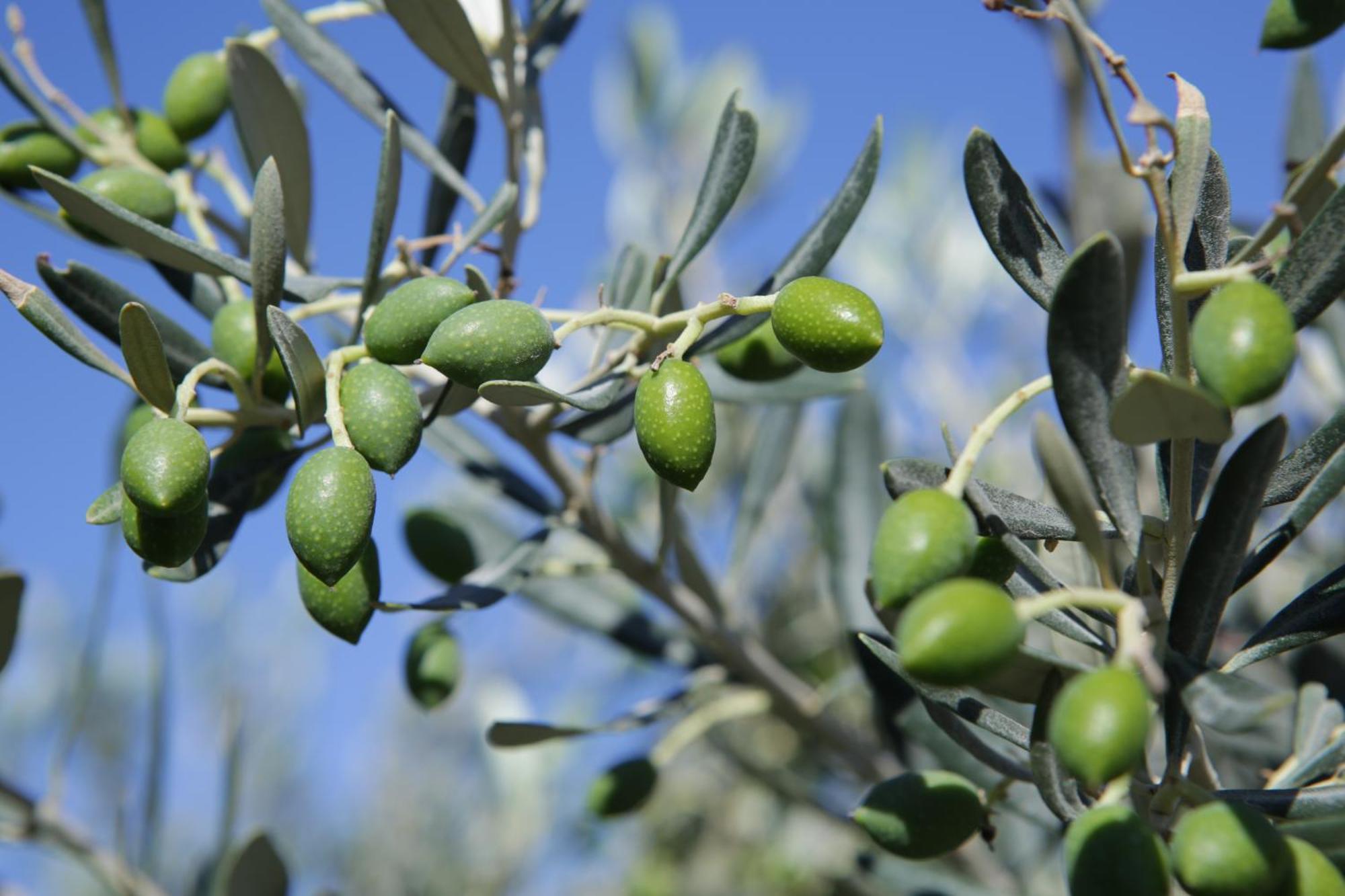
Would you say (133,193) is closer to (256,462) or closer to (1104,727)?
(256,462)

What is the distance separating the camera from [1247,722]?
80 cm

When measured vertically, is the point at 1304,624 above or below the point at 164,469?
below

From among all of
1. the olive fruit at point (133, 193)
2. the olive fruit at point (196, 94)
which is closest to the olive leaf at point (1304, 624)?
the olive fruit at point (133, 193)

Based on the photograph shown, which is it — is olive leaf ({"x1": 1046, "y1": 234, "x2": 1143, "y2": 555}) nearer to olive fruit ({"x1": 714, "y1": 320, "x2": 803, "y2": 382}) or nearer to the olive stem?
the olive stem

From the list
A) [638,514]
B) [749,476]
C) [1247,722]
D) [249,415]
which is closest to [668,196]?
[638,514]

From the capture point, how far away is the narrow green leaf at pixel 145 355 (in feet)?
3.52

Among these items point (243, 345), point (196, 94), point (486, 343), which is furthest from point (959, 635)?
point (196, 94)

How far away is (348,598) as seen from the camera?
46.1 inches

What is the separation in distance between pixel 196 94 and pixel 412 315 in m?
0.73

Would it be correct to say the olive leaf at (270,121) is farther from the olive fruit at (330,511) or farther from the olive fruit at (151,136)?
the olive fruit at (330,511)

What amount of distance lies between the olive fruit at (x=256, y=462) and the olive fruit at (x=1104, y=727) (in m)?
0.92

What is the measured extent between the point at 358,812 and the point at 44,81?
548 centimetres

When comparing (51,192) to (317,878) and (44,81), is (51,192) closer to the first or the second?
(44,81)

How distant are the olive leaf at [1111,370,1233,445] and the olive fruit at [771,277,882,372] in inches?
8.9
